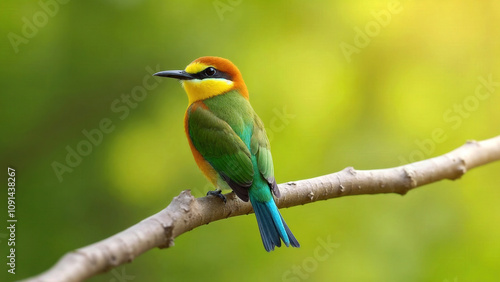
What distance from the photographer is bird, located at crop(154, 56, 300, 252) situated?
2979 millimetres

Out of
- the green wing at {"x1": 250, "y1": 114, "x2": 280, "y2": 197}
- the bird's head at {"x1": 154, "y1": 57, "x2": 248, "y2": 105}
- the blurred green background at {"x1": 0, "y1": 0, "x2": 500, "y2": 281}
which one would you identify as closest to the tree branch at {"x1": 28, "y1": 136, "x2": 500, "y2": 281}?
the green wing at {"x1": 250, "y1": 114, "x2": 280, "y2": 197}

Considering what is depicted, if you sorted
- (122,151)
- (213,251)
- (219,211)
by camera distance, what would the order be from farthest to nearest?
(122,151) < (213,251) < (219,211)

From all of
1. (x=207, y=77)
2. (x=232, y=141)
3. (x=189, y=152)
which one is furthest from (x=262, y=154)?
(x=189, y=152)

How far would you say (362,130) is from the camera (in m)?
5.50

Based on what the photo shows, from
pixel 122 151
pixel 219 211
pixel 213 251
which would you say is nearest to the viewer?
pixel 219 211

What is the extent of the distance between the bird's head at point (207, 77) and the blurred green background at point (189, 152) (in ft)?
4.64

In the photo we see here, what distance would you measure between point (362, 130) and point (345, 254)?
118 centimetres

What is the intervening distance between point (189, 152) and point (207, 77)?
1.68 meters

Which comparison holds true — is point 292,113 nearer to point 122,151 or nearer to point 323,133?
point 323,133

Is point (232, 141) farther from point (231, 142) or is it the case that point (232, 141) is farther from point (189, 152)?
point (189, 152)

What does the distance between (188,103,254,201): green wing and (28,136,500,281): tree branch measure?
11 centimetres

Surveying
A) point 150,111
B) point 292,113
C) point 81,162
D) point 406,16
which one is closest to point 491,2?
point 406,16

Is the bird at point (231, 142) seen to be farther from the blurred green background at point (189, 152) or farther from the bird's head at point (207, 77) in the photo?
the blurred green background at point (189, 152)

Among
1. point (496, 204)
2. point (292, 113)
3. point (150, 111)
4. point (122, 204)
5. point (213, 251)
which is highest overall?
point (150, 111)
